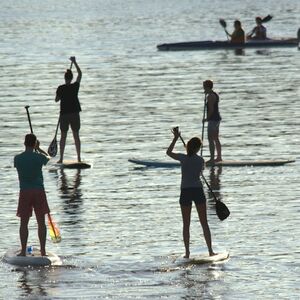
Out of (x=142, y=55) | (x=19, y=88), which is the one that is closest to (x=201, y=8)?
(x=142, y=55)

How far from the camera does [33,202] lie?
78.2 ft

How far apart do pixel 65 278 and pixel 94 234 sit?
3.43 metres

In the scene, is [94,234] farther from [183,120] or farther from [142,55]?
[142,55]

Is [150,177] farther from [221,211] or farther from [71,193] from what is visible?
[221,211]

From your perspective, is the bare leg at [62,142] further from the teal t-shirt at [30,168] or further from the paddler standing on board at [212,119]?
the teal t-shirt at [30,168]

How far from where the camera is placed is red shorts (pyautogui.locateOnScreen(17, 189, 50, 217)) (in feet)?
78.1

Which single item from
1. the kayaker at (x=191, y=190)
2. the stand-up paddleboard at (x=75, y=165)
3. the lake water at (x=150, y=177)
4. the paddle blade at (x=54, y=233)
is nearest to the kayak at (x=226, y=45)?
the lake water at (x=150, y=177)

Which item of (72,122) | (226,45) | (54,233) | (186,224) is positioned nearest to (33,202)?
(54,233)

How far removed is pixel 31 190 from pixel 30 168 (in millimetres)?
329

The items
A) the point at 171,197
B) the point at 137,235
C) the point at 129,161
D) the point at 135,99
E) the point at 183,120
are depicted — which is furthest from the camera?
the point at 135,99

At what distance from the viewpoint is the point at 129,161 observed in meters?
34.8

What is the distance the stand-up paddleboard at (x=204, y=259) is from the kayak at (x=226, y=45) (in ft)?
152

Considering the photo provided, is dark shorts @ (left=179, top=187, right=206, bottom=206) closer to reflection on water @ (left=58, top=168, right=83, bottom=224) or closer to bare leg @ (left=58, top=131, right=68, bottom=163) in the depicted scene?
reflection on water @ (left=58, top=168, right=83, bottom=224)

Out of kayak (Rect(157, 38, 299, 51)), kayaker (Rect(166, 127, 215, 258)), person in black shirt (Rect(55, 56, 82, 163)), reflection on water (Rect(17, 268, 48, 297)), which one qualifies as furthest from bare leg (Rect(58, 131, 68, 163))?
kayak (Rect(157, 38, 299, 51))
